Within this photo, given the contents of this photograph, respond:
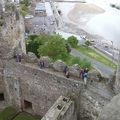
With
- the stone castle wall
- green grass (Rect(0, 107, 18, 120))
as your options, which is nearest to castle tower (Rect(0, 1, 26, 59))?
the stone castle wall

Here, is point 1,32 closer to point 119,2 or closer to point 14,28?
point 14,28

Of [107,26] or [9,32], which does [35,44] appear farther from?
[107,26]

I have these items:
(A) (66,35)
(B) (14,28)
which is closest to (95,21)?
Answer: (A) (66,35)

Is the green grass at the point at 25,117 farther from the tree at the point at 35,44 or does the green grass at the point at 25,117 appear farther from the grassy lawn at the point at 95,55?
the grassy lawn at the point at 95,55

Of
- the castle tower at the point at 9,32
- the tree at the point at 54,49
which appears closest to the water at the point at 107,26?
the tree at the point at 54,49

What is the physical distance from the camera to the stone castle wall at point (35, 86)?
16.7 m

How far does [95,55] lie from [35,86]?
34896 mm

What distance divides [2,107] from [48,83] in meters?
4.87

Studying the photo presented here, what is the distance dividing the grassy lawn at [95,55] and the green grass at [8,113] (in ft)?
95.6

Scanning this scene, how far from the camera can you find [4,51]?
1922 cm

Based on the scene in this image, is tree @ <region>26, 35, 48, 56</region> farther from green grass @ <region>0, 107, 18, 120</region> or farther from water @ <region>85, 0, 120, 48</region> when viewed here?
green grass @ <region>0, 107, 18, 120</region>

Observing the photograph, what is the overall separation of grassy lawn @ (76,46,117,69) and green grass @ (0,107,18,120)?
95.6 feet

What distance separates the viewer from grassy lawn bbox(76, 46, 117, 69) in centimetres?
4797

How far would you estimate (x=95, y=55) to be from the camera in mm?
51875
